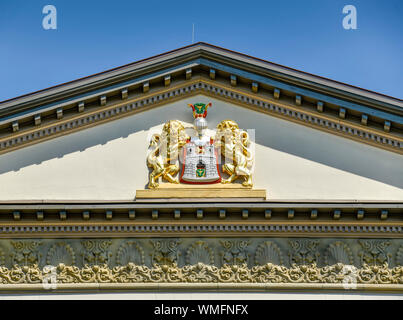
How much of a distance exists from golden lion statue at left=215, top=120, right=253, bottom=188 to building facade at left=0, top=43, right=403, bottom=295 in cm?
3

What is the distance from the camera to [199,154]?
2369 centimetres

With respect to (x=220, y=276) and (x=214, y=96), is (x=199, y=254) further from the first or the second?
(x=214, y=96)

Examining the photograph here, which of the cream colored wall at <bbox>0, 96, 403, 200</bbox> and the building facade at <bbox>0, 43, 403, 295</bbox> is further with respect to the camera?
the cream colored wall at <bbox>0, 96, 403, 200</bbox>

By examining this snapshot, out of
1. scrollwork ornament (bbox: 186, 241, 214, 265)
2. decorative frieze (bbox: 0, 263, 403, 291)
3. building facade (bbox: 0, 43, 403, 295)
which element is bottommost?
decorative frieze (bbox: 0, 263, 403, 291)

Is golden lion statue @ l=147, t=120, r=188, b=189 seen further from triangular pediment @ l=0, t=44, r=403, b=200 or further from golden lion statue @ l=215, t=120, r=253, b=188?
golden lion statue @ l=215, t=120, r=253, b=188

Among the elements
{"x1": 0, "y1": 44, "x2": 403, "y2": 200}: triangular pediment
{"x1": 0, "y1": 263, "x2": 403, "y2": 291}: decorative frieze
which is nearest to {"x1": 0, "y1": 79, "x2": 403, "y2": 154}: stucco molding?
{"x1": 0, "y1": 44, "x2": 403, "y2": 200}: triangular pediment

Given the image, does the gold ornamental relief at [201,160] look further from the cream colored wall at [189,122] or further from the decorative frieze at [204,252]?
the decorative frieze at [204,252]

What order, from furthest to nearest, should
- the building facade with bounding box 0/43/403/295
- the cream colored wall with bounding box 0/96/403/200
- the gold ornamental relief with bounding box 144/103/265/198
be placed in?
the cream colored wall with bounding box 0/96/403/200, the gold ornamental relief with bounding box 144/103/265/198, the building facade with bounding box 0/43/403/295

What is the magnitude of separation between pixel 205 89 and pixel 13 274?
6.32 meters

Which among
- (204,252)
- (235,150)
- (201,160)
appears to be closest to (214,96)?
(235,150)

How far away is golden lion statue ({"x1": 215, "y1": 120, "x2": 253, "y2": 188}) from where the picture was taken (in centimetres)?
2339

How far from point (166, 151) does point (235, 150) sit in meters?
1.61
